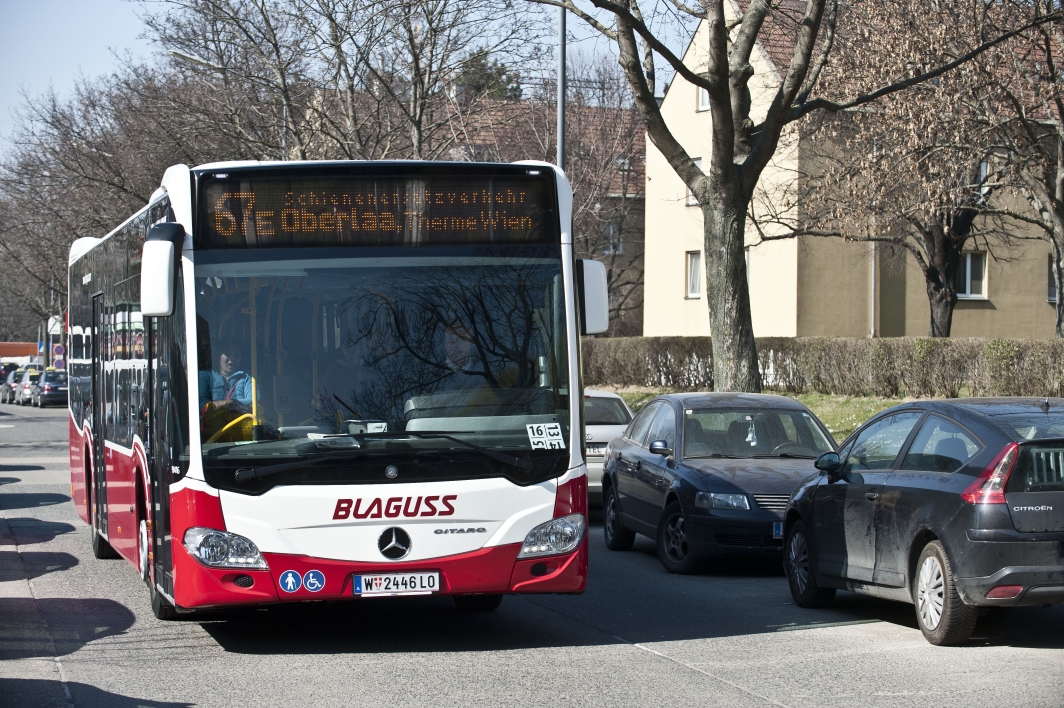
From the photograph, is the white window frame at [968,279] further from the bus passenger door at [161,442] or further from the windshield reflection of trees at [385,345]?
the bus passenger door at [161,442]

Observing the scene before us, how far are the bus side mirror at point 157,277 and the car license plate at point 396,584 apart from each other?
1.81 m

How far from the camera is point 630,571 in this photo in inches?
440

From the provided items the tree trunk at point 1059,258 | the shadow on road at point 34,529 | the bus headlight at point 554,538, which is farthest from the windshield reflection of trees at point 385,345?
the tree trunk at point 1059,258

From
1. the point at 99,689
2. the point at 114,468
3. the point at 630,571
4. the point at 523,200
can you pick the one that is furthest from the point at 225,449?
the point at 630,571

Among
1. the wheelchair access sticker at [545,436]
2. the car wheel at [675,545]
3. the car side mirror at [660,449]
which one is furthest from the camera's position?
the car side mirror at [660,449]

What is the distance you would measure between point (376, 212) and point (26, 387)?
59991 mm

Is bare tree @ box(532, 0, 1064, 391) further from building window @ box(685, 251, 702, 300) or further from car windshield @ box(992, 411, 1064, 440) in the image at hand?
building window @ box(685, 251, 702, 300)

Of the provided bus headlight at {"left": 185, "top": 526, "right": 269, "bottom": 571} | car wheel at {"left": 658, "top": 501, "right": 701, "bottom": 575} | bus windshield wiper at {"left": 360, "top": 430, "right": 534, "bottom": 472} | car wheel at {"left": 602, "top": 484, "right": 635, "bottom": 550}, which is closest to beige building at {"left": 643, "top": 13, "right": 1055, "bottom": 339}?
car wheel at {"left": 602, "top": 484, "right": 635, "bottom": 550}

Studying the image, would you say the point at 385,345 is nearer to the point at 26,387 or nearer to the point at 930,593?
the point at 930,593

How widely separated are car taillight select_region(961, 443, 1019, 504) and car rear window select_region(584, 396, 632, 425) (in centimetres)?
818

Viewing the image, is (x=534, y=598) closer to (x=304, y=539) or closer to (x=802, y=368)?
(x=304, y=539)

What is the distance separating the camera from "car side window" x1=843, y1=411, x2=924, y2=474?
8367 mm

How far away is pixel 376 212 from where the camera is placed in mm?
7500

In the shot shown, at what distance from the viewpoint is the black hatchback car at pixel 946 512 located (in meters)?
7.10
